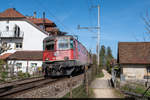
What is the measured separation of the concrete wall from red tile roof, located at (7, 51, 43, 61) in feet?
39.1

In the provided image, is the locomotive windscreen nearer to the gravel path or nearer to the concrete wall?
the gravel path

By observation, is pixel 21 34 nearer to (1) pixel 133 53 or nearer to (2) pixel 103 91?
(1) pixel 133 53

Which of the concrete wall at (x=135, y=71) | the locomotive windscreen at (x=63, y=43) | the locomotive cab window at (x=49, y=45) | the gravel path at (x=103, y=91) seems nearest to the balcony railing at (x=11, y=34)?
the locomotive cab window at (x=49, y=45)

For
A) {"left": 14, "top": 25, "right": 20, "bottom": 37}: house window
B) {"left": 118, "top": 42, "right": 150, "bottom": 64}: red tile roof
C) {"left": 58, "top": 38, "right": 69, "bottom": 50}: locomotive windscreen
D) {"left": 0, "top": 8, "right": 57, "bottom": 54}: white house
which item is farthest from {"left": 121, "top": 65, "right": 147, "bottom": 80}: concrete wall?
{"left": 14, "top": 25, "right": 20, "bottom": 37}: house window

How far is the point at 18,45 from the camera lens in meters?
29.2

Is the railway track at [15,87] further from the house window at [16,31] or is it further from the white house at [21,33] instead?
the house window at [16,31]

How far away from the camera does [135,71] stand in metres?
21.5

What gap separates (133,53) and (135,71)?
8.93 ft

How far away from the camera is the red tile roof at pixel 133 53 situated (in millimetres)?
21642

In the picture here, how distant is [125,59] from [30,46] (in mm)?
15112

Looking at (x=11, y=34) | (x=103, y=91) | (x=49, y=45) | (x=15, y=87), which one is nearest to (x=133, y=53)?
(x=103, y=91)

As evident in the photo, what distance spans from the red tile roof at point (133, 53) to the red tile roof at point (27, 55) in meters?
11.4

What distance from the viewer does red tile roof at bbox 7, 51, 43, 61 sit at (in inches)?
1000

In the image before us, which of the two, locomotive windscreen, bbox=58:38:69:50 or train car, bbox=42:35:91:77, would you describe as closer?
train car, bbox=42:35:91:77
